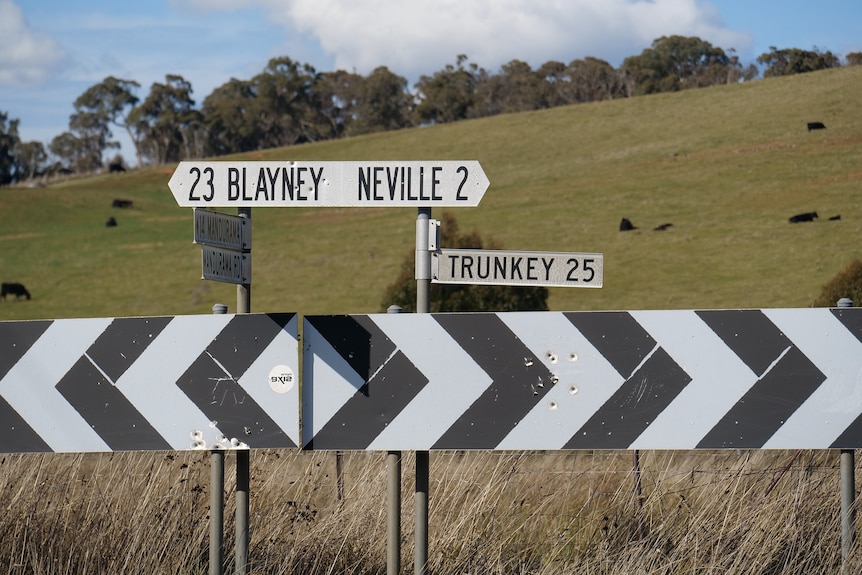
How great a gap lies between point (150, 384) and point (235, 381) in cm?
34

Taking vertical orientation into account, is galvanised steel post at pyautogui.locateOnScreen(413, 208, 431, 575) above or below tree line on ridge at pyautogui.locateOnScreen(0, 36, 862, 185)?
below

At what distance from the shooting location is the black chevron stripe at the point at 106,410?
406 centimetres

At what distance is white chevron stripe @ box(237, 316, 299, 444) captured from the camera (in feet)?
13.2

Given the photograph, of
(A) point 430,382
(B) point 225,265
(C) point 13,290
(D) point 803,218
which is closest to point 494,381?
(A) point 430,382

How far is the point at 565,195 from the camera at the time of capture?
190 ft

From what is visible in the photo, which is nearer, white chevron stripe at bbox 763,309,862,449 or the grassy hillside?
white chevron stripe at bbox 763,309,862,449

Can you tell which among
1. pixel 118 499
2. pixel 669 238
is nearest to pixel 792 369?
pixel 118 499

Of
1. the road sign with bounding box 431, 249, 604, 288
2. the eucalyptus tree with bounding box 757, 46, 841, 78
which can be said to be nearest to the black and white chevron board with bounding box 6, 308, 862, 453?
the road sign with bounding box 431, 249, 604, 288

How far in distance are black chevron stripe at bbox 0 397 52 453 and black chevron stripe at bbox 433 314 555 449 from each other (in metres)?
1.59

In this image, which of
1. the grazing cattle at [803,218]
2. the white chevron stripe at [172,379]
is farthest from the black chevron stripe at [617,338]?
the grazing cattle at [803,218]

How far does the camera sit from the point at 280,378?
404cm

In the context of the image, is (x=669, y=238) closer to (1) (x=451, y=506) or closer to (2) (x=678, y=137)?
(2) (x=678, y=137)

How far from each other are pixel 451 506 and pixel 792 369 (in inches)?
65.4

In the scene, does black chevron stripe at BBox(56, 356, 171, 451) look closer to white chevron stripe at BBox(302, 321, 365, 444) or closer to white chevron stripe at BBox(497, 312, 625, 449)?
white chevron stripe at BBox(302, 321, 365, 444)
